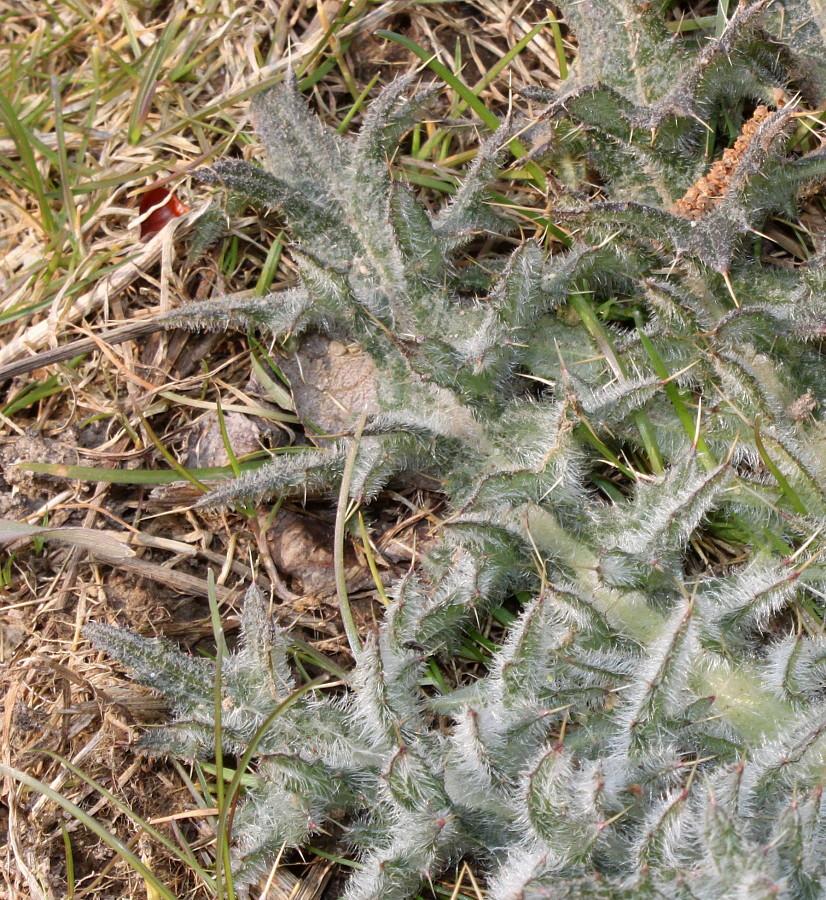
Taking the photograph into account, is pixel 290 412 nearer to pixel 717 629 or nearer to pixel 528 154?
pixel 528 154

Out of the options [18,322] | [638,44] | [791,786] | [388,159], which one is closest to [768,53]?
[638,44]

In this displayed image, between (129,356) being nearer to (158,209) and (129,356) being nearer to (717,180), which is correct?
(158,209)

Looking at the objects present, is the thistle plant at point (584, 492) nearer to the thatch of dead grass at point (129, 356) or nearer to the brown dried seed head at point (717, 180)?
the brown dried seed head at point (717, 180)

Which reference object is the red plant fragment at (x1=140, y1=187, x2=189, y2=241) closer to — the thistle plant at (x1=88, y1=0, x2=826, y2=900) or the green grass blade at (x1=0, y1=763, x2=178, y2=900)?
the thistle plant at (x1=88, y1=0, x2=826, y2=900)

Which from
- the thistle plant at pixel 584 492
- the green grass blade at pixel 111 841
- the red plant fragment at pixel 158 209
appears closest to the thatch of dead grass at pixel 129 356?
the red plant fragment at pixel 158 209

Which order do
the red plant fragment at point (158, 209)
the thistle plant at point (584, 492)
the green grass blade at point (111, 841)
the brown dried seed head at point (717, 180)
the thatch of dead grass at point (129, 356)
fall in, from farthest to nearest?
the red plant fragment at point (158, 209)
the thatch of dead grass at point (129, 356)
the brown dried seed head at point (717, 180)
the green grass blade at point (111, 841)
the thistle plant at point (584, 492)

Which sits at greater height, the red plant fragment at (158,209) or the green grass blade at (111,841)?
the red plant fragment at (158,209)
